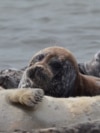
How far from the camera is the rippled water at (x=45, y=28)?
12930 mm

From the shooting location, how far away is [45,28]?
1556 centimetres

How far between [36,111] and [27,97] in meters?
0.15

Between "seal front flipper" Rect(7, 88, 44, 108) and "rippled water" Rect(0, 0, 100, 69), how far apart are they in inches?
222

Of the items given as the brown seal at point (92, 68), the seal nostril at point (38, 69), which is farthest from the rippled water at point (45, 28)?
the seal nostril at point (38, 69)

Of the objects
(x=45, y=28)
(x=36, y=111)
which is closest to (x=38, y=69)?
(x=36, y=111)

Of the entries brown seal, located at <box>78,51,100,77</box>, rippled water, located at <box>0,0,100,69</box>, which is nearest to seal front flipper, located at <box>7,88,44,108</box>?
brown seal, located at <box>78,51,100,77</box>

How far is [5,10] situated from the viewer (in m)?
17.7

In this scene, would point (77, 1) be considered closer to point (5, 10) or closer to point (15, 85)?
point (5, 10)

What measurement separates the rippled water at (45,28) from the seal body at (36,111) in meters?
5.56

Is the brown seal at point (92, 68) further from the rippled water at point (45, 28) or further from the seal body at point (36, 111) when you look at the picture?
the rippled water at point (45, 28)

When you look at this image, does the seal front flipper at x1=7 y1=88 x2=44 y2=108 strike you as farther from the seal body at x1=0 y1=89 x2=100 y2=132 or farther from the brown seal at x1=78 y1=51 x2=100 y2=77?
the brown seal at x1=78 y1=51 x2=100 y2=77

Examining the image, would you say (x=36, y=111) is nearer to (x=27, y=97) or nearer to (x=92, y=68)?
(x=27, y=97)

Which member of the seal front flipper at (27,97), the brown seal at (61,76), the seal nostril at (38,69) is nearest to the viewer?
the seal front flipper at (27,97)

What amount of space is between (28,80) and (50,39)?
24.7 feet
